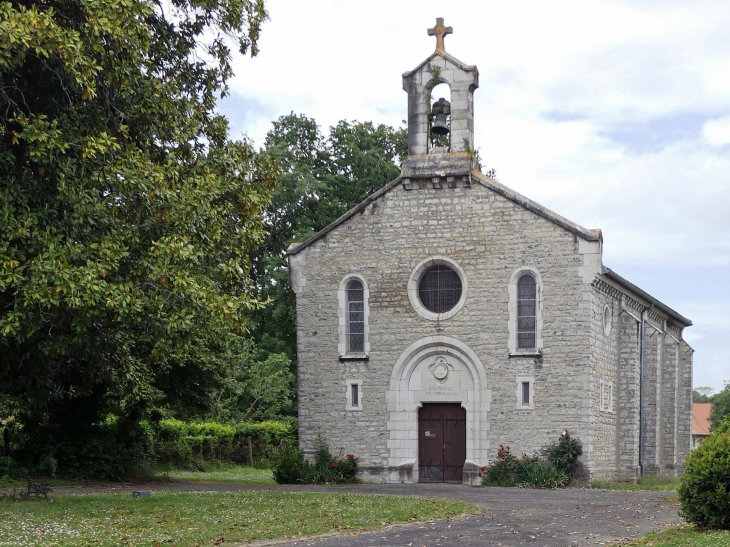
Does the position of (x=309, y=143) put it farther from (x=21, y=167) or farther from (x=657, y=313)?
(x=21, y=167)

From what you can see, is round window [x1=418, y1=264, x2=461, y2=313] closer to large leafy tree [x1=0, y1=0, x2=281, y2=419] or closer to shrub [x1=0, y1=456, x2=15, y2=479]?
large leafy tree [x1=0, y1=0, x2=281, y2=419]

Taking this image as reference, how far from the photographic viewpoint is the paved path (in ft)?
39.9

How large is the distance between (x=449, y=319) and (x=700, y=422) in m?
71.7

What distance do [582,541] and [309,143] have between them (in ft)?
104

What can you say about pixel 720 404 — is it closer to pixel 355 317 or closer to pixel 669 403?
pixel 669 403

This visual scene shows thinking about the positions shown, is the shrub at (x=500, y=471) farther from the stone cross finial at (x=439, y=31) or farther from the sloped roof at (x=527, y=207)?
the stone cross finial at (x=439, y=31)

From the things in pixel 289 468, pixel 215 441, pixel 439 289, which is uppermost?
pixel 439 289

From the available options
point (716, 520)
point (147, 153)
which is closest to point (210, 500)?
point (147, 153)

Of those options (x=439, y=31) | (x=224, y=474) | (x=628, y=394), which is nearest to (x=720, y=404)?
(x=628, y=394)

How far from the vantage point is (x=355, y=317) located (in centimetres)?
2470

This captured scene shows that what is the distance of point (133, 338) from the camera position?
1905 centimetres

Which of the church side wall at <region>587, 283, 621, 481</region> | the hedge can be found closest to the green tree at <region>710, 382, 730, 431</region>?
the hedge

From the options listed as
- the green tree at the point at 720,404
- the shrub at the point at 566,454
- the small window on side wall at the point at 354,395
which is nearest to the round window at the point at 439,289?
the small window on side wall at the point at 354,395

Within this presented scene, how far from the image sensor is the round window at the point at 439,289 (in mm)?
24109
